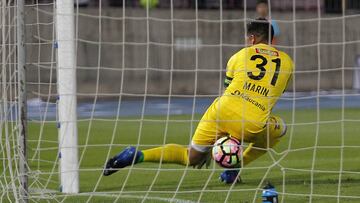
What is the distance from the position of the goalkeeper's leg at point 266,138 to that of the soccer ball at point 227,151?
1.09 feet

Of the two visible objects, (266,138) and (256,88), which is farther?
(266,138)

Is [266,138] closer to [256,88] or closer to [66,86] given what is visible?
[256,88]

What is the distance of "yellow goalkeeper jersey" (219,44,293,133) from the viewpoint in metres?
8.42

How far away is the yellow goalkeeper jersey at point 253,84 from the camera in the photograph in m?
8.42

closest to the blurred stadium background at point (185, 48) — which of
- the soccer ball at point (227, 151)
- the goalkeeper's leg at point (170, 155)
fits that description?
the goalkeeper's leg at point (170, 155)

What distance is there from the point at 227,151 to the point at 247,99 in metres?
0.55

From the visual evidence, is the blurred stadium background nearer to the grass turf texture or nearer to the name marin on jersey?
the grass turf texture

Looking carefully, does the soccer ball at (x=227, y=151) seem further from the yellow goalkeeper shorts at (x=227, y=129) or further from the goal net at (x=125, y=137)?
the goal net at (x=125, y=137)

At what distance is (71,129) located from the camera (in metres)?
8.51

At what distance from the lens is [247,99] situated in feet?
27.7

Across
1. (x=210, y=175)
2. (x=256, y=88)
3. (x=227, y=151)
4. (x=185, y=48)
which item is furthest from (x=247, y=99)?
(x=185, y=48)

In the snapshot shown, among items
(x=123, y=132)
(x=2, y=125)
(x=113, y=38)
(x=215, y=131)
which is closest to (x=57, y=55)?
(x=2, y=125)

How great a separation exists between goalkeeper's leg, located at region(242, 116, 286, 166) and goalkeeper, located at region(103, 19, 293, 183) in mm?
13

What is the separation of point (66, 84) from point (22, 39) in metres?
1.46
